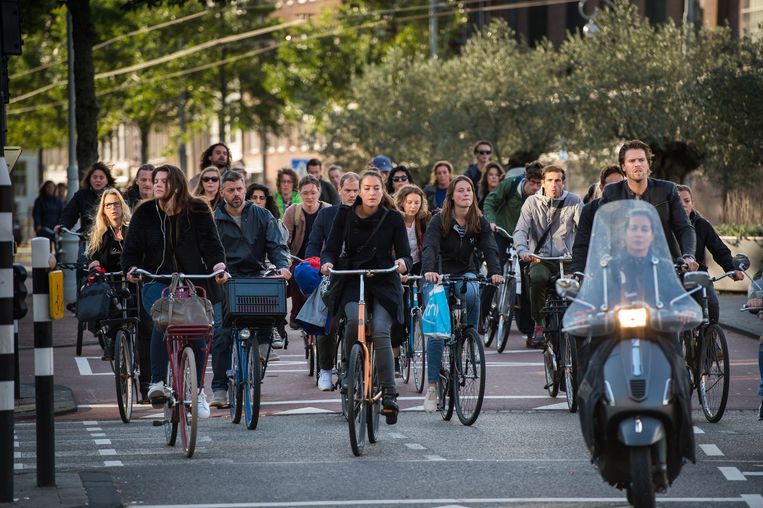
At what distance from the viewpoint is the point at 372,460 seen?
992cm

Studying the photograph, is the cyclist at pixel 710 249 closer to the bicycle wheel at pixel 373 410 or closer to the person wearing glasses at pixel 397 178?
the bicycle wheel at pixel 373 410

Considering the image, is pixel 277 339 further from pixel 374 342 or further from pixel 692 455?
pixel 692 455

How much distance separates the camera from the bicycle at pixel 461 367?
11555mm

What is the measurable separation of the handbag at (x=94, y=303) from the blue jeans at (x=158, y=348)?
0.43 metres

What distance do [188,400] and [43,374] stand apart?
6.22 ft

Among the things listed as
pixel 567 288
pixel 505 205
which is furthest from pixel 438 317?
pixel 505 205

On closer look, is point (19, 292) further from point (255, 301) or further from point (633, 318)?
point (633, 318)

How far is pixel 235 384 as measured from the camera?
12.0m

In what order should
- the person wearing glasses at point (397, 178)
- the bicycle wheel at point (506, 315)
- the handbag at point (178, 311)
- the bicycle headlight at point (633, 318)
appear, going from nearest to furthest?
the bicycle headlight at point (633, 318) < the handbag at point (178, 311) < the bicycle wheel at point (506, 315) < the person wearing glasses at point (397, 178)

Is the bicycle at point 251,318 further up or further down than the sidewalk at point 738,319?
further up

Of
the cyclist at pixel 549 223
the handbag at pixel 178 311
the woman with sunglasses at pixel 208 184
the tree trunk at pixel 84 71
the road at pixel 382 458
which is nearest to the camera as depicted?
the road at pixel 382 458

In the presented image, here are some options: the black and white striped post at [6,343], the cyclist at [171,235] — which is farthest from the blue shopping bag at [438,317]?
the black and white striped post at [6,343]

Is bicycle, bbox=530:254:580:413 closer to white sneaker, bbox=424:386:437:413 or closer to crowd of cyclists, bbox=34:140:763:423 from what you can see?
crowd of cyclists, bbox=34:140:763:423

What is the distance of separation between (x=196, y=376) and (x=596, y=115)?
29.1 metres
